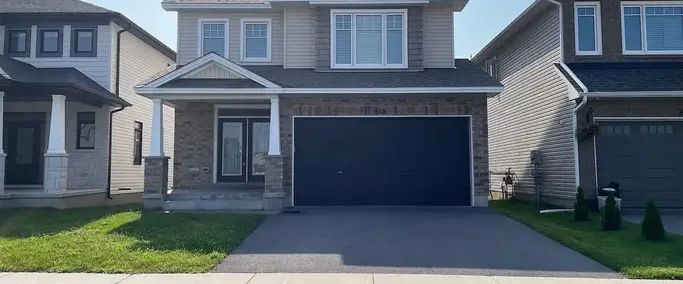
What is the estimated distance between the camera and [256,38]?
16.4 meters

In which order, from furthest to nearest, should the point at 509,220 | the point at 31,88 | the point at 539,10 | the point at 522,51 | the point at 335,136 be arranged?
1. the point at 522,51
2. the point at 539,10
3. the point at 335,136
4. the point at 31,88
5. the point at 509,220

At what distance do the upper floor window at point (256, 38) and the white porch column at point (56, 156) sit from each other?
205 inches

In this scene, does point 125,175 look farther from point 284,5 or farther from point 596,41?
point 596,41

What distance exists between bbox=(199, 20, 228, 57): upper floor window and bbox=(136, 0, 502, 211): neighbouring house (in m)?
0.03

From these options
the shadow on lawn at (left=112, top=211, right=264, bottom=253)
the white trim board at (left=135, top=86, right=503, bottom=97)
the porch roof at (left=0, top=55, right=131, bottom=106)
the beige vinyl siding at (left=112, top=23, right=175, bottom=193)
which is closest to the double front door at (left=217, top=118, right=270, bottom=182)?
the white trim board at (left=135, top=86, right=503, bottom=97)

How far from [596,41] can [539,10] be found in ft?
6.15

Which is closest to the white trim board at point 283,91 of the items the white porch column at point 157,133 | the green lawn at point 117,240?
the white porch column at point 157,133

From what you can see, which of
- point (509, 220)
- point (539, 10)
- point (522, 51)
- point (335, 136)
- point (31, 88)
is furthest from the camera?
point (522, 51)

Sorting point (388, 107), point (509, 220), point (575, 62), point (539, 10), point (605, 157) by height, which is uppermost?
point (539, 10)

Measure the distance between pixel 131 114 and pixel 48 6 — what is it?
13.6 feet

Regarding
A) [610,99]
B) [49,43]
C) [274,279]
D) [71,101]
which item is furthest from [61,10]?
[610,99]

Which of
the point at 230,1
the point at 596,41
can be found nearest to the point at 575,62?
the point at 596,41

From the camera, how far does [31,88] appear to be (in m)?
14.0

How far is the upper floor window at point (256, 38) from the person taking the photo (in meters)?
16.3
